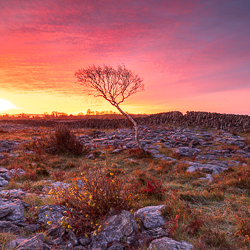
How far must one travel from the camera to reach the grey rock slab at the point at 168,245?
2.86m

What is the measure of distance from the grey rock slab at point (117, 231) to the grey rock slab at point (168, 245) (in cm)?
42

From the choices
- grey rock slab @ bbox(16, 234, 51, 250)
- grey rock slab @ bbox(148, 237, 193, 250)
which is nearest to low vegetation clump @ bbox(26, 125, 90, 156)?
grey rock slab @ bbox(16, 234, 51, 250)

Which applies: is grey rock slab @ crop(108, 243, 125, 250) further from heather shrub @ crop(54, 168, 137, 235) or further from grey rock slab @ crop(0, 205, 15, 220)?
grey rock slab @ crop(0, 205, 15, 220)

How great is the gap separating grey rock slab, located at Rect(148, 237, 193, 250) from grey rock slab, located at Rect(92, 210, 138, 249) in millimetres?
416

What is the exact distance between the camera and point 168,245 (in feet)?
9.45

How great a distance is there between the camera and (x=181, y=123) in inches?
902

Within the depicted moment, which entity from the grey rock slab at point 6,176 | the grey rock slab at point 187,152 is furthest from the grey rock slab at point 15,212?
the grey rock slab at point 187,152

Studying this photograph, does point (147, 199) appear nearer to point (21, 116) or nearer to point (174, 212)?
point (174, 212)

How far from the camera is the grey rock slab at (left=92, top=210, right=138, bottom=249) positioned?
3.14 m

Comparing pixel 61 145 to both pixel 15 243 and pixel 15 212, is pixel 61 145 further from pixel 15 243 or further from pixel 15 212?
pixel 15 243

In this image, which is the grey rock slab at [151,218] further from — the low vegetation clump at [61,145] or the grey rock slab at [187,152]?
the low vegetation clump at [61,145]

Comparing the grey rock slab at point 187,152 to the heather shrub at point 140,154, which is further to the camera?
the grey rock slab at point 187,152

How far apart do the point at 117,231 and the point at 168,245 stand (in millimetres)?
971

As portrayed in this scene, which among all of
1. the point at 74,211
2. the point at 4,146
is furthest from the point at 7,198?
the point at 4,146
